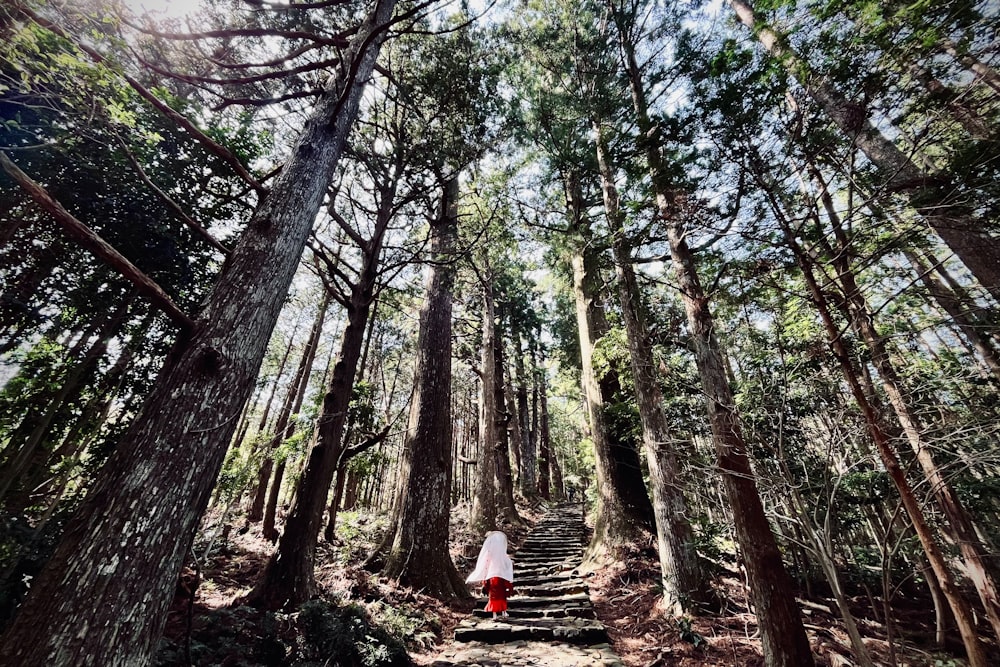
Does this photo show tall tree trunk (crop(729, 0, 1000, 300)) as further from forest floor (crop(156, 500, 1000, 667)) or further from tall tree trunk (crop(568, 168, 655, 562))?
forest floor (crop(156, 500, 1000, 667))

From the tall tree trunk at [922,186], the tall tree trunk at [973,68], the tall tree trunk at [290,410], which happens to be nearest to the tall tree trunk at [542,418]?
the tall tree trunk at [290,410]

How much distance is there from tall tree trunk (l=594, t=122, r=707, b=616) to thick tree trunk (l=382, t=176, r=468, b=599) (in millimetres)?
3176

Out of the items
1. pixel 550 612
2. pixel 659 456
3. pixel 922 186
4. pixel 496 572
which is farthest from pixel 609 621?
pixel 922 186

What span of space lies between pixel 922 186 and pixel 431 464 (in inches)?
272

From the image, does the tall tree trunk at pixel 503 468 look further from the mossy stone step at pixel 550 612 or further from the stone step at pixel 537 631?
the stone step at pixel 537 631

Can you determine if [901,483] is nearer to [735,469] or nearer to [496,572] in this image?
[735,469]

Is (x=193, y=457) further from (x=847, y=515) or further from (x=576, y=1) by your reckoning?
(x=847, y=515)

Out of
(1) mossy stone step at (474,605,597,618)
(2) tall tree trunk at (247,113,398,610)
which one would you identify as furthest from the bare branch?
(1) mossy stone step at (474,605,597,618)

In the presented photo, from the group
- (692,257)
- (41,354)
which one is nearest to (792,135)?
(692,257)

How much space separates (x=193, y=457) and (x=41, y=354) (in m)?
5.66

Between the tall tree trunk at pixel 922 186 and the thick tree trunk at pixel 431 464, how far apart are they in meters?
4.92

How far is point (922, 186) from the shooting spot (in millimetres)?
3533

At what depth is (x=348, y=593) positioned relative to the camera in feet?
16.8

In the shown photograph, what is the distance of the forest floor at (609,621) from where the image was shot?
3.62 metres
